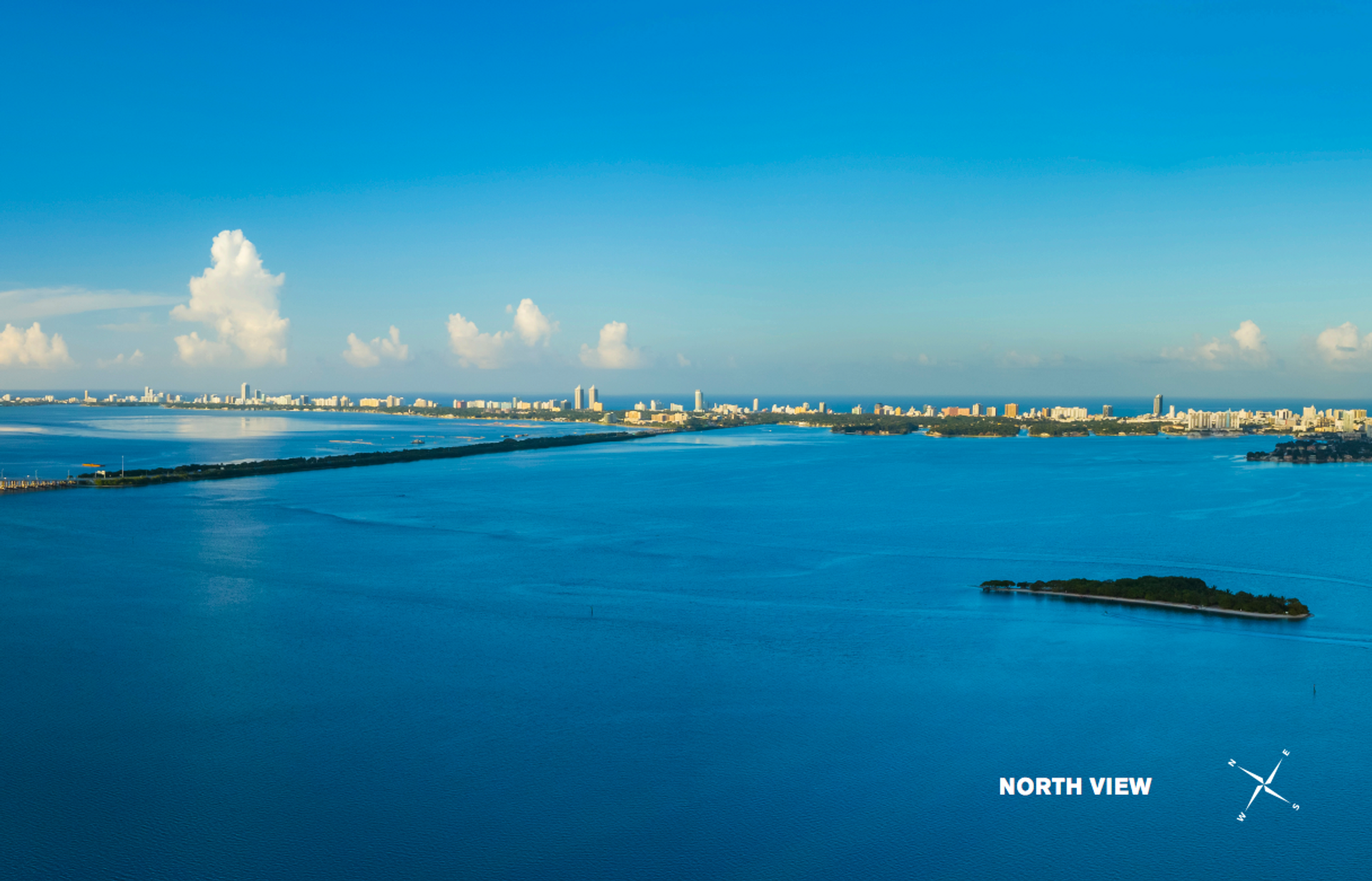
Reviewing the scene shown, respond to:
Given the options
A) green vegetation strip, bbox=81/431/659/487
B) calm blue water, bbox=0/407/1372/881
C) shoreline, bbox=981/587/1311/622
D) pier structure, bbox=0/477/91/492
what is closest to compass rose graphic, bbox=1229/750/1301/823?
calm blue water, bbox=0/407/1372/881

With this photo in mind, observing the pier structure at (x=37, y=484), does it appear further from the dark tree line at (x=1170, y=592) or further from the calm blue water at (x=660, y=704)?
the dark tree line at (x=1170, y=592)

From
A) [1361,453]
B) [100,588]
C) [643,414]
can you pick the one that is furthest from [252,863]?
[643,414]

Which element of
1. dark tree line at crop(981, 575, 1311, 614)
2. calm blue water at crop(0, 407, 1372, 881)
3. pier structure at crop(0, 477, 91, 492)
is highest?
pier structure at crop(0, 477, 91, 492)

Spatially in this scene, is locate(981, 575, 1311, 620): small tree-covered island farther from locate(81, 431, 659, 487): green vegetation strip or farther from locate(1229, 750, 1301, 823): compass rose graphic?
locate(81, 431, 659, 487): green vegetation strip

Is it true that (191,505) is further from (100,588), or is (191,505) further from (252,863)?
(252,863)

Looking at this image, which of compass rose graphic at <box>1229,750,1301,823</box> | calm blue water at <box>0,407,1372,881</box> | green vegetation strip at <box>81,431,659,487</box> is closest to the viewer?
calm blue water at <box>0,407,1372,881</box>

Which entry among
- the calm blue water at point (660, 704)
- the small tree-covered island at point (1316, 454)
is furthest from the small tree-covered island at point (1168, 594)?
the small tree-covered island at point (1316, 454)

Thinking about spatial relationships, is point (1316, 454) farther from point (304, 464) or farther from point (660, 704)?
point (304, 464)
